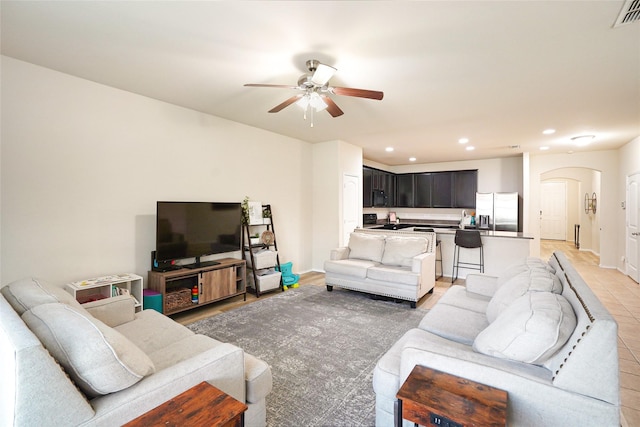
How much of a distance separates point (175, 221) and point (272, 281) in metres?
1.70

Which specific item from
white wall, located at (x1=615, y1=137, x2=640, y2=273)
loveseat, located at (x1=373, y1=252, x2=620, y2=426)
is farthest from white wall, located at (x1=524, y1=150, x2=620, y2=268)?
loveseat, located at (x1=373, y1=252, x2=620, y2=426)

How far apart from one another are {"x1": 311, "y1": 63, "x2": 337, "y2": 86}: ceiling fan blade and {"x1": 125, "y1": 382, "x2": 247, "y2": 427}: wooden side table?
2.23m

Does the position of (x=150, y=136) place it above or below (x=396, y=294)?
above

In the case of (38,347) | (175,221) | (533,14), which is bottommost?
(38,347)

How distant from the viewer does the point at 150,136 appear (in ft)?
12.0

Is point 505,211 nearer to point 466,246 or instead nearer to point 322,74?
point 466,246

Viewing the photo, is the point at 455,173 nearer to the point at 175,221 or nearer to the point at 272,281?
the point at 272,281

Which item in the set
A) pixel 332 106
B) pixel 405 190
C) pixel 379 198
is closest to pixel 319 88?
pixel 332 106

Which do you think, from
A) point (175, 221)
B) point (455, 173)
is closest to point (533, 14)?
point (175, 221)

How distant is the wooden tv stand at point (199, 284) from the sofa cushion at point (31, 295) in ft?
5.18

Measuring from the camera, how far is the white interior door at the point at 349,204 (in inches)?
241

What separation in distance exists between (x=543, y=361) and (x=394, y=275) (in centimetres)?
264

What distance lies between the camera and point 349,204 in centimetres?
636

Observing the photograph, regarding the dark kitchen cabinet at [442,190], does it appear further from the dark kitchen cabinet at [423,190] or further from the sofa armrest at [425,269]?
the sofa armrest at [425,269]
